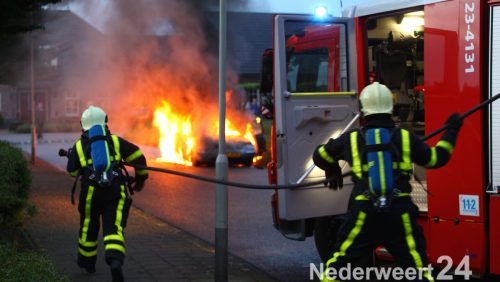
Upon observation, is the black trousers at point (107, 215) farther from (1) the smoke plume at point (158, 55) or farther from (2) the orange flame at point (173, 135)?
(1) the smoke plume at point (158, 55)

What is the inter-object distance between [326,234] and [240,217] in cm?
422

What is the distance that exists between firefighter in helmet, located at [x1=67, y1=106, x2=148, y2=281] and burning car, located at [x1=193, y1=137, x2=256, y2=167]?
42.5 ft

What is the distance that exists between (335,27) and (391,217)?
9.93 ft

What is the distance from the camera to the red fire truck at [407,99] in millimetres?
5426

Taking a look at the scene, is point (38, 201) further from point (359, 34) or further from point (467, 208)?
point (467, 208)

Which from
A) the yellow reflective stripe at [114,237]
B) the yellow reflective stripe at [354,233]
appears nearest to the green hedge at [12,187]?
the yellow reflective stripe at [114,237]

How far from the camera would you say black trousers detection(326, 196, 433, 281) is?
14.3ft

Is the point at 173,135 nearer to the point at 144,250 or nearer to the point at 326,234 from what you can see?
the point at 144,250

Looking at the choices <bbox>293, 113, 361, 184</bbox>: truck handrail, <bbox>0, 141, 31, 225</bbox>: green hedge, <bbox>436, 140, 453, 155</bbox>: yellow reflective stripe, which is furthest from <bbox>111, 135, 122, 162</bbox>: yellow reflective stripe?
<bbox>436, 140, 453, 155</bbox>: yellow reflective stripe

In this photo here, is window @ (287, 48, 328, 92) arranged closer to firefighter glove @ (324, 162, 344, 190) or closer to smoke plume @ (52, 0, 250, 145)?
firefighter glove @ (324, 162, 344, 190)

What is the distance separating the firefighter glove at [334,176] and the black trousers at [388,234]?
435 millimetres

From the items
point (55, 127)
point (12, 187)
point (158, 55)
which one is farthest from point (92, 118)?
point (55, 127)

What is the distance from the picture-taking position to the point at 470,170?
5.50 metres

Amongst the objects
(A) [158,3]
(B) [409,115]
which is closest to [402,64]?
(B) [409,115]
